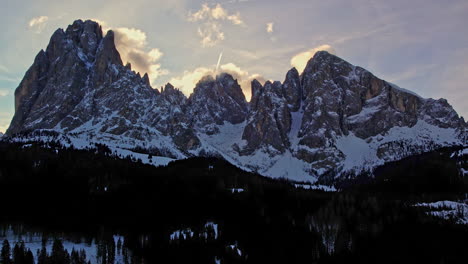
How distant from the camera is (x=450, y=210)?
186m

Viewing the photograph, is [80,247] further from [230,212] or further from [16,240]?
[230,212]

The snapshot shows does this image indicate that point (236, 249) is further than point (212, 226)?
No

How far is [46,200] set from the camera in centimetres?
16412

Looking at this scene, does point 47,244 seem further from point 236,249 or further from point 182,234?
point 236,249

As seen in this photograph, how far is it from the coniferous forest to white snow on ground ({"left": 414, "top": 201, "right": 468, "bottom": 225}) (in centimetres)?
210

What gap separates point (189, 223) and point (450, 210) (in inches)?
3947

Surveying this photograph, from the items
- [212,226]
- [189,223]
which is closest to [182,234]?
[189,223]

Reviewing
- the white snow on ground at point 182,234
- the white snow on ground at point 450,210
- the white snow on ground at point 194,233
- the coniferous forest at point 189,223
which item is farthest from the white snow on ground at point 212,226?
the white snow on ground at point 450,210

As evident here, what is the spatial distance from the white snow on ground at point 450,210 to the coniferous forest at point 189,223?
210cm

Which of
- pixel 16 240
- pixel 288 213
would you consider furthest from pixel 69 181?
pixel 288 213

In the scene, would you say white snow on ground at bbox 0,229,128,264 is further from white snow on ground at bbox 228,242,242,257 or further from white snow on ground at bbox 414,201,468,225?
white snow on ground at bbox 414,201,468,225

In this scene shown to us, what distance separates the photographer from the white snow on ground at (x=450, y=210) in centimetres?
17300

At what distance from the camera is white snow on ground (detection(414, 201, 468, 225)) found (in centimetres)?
17300

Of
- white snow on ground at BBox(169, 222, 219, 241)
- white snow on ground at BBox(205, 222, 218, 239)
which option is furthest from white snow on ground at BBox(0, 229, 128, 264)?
white snow on ground at BBox(205, 222, 218, 239)
